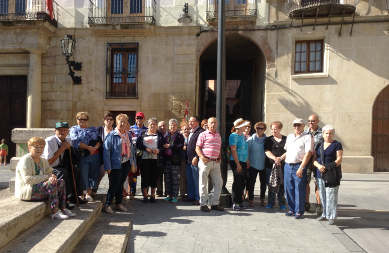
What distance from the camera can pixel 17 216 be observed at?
3.24 meters

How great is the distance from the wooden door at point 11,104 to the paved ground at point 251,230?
10.9m

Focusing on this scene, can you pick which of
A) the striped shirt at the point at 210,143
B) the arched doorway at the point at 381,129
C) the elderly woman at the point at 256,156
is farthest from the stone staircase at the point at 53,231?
the arched doorway at the point at 381,129

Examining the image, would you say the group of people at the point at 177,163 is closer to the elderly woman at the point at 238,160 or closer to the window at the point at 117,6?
the elderly woman at the point at 238,160

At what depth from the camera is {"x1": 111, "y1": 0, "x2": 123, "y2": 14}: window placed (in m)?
13.3

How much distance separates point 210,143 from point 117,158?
1722 millimetres

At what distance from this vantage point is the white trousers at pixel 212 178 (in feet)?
18.2

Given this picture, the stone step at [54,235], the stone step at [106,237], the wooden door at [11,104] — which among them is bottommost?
the stone step at [106,237]

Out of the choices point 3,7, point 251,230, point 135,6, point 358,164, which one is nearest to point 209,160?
point 251,230

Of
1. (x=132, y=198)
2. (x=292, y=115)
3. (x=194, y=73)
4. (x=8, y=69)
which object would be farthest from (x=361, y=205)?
(x=8, y=69)

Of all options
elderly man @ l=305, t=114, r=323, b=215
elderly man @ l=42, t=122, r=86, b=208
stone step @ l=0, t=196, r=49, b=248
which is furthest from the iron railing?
stone step @ l=0, t=196, r=49, b=248

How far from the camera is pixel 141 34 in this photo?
13062 millimetres

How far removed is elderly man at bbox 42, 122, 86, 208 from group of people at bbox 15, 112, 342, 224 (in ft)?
0.05

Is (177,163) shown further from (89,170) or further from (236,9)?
(236,9)

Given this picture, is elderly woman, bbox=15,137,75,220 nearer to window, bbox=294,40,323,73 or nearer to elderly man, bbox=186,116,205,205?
elderly man, bbox=186,116,205,205
